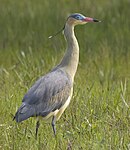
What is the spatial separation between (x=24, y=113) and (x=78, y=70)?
3108mm

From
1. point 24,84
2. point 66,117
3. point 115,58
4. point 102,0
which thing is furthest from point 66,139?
point 102,0

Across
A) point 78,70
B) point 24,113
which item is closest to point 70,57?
point 24,113

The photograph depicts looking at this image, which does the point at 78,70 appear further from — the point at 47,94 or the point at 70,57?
the point at 47,94

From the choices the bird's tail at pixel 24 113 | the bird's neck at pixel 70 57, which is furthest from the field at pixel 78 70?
the bird's neck at pixel 70 57

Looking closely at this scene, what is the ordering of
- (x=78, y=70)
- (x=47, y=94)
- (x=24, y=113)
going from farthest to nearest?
(x=78, y=70)
(x=47, y=94)
(x=24, y=113)

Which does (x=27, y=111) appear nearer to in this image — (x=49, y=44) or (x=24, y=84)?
(x=24, y=84)

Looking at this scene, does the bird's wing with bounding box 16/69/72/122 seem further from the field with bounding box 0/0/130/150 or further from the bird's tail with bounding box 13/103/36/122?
the field with bounding box 0/0/130/150

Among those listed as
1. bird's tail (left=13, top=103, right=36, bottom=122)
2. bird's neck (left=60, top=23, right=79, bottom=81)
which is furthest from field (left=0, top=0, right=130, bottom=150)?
bird's neck (left=60, top=23, right=79, bottom=81)

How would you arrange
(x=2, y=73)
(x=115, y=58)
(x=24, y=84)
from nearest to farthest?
1. (x=24, y=84)
2. (x=2, y=73)
3. (x=115, y=58)

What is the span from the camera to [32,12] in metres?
11.8

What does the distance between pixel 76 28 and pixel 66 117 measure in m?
4.11

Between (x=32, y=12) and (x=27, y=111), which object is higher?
(x=27, y=111)

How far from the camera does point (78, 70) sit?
910 centimetres

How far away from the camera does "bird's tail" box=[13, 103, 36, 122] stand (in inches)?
238
